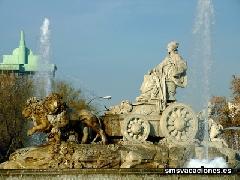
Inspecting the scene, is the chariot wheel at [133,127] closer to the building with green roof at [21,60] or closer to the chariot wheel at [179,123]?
the chariot wheel at [179,123]

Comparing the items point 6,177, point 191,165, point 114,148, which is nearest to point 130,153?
point 114,148

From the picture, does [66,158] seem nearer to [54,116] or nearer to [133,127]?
[54,116]

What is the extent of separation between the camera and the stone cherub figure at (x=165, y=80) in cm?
2583

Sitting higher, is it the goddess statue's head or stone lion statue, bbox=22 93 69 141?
the goddess statue's head

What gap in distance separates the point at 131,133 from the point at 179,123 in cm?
180

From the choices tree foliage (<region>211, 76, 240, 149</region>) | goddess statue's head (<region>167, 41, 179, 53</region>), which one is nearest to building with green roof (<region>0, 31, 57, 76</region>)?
tree foliage (<region>211, 76, 240, 149</region>)

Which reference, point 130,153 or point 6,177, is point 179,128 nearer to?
point 130,153

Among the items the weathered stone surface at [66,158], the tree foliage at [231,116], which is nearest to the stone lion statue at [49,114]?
the weathered stone surface at [66,158]

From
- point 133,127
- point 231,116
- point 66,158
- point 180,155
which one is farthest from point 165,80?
point 231,116

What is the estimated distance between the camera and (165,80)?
26.0 m

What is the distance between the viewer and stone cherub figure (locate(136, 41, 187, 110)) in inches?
Result: 1017

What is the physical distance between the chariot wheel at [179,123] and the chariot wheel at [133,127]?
64 centimetres

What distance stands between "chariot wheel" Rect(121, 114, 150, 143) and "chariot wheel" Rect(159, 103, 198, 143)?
643 millimetres

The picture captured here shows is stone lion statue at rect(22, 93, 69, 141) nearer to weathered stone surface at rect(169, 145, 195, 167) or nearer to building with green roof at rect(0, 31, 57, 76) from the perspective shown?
weathered stone surface at rect(169, 145, 195, 167)
